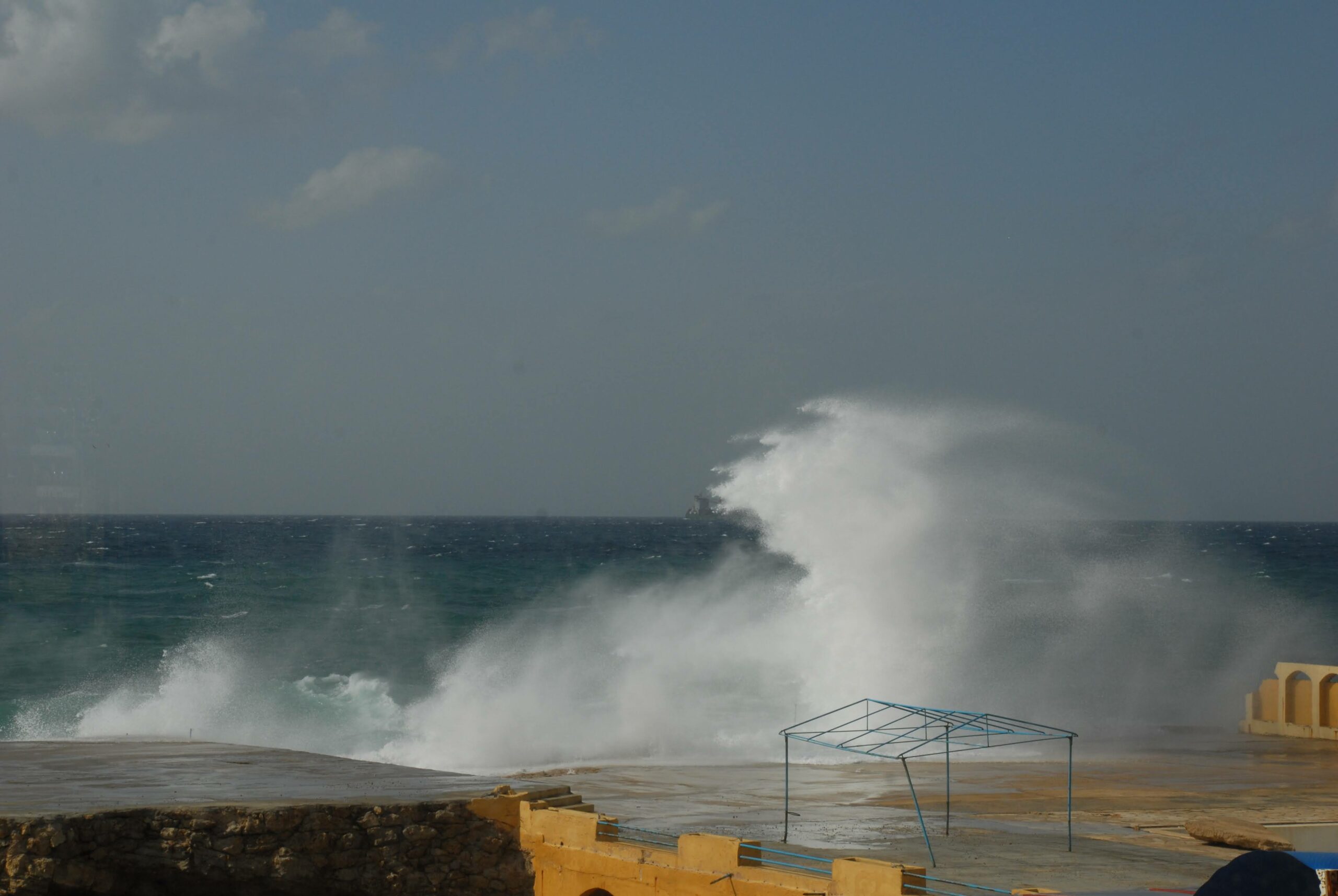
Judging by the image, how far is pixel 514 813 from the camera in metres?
16.3

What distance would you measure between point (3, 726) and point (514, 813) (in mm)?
26134

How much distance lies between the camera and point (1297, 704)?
29.5 metres

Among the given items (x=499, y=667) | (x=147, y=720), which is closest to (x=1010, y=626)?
(x=499, y=667)

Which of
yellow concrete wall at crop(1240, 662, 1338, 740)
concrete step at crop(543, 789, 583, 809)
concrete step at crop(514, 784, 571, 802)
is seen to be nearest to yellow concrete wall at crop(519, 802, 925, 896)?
concrete step at crop(514, 784, 571, 802)

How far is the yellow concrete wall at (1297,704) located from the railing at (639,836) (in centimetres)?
1823

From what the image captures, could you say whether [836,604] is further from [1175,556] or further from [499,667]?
[1175,556]

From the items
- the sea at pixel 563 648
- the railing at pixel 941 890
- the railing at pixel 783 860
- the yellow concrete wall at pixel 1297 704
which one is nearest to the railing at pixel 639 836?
the railing at pixel 783 860

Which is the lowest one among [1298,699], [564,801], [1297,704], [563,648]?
[564,801]

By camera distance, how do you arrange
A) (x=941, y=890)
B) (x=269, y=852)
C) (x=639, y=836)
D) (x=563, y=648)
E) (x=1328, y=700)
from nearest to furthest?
(x=941, y=890)
(x=269, y=852)
(x=639, y=836)
(x=1328, y=700)
(x=563, y=648)

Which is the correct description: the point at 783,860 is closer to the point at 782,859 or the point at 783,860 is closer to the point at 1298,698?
the point at 782,859

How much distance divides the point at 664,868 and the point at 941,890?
3.30 m

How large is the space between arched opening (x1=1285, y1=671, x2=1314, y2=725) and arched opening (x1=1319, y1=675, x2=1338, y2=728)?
0.65 meters

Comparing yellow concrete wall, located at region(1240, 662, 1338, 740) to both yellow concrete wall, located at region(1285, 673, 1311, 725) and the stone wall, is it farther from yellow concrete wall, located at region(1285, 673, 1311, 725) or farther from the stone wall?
the stone wall

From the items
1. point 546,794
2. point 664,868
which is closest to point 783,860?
point 664,868
